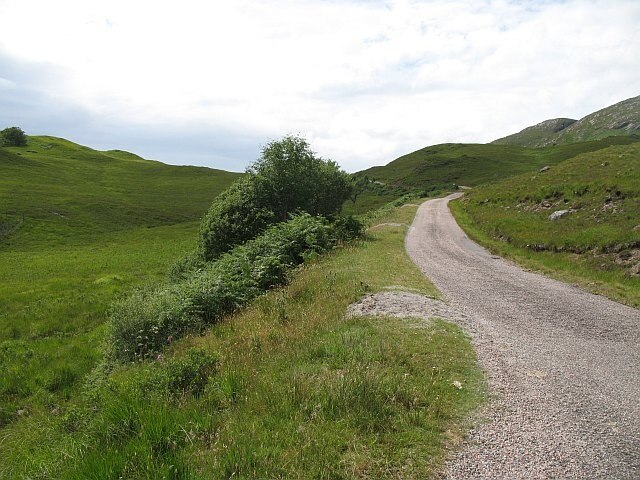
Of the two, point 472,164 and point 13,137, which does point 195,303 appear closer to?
point 472,164

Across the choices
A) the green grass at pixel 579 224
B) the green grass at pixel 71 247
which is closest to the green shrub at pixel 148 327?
the green grass at pixel 71 247

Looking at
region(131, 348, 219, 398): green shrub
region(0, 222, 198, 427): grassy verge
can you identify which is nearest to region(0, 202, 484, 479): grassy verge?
region(131, 348, 219, 398): green shrub

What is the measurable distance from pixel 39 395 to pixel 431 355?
14858mm

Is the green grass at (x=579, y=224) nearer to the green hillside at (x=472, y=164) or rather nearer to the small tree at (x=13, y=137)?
the green hillside at (x=472, y=164)

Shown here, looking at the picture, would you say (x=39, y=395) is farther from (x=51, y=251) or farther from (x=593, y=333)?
(x=51, y=251)

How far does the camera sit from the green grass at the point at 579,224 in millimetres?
19297

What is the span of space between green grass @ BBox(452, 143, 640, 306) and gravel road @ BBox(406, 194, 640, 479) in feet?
10.3

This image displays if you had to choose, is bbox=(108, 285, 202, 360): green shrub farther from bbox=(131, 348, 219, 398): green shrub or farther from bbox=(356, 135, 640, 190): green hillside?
bbox=(356, 135, 640, 190): green hillside

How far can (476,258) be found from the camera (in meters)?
25.4

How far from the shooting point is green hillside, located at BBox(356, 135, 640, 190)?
125 metres

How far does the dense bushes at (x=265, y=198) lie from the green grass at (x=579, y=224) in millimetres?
15120

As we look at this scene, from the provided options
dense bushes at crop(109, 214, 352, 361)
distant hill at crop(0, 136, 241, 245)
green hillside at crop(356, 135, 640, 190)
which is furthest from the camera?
green hillside at crop(356, 135, 640, 190)

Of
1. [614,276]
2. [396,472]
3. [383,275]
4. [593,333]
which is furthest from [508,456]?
[614,276]

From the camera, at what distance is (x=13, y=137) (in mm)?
154375
